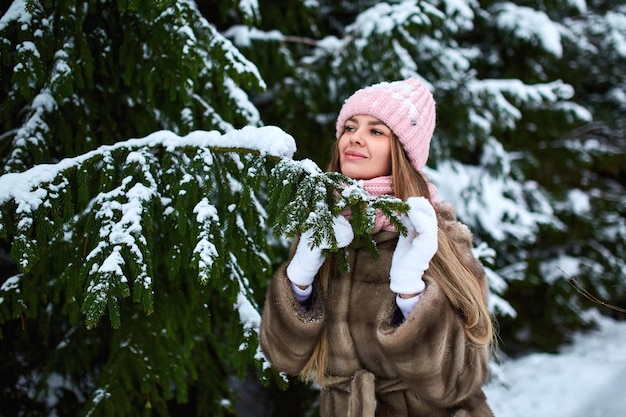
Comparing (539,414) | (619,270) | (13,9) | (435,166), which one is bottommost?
(619,270)

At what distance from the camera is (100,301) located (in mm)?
1993

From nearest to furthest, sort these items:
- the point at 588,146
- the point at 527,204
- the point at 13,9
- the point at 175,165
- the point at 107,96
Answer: the point at 175,165
the point at 13,9
the point at 107,96
the point at 527,204
the point at 588,146

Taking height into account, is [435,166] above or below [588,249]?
above

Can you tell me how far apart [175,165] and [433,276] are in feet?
4.23

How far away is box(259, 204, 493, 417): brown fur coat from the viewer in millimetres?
2059

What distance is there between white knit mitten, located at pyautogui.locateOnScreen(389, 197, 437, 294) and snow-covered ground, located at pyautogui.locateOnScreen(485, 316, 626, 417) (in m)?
3.12

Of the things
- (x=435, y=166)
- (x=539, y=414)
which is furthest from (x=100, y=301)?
(x=539, y=414)

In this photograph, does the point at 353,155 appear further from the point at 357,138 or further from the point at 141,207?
the point at 141,207

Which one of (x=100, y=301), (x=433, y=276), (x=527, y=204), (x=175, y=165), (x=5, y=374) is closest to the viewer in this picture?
(x=100, y=301)

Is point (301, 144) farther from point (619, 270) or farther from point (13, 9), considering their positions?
point (619, 270)

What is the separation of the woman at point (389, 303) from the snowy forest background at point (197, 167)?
0.33 metres

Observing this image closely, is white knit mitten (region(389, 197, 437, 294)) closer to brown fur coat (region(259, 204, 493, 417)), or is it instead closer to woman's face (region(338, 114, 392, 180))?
brown fur coat (region(259, 204, 493, 417))

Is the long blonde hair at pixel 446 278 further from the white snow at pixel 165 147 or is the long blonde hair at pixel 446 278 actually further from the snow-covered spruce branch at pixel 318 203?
the white snow at pixel 165 147

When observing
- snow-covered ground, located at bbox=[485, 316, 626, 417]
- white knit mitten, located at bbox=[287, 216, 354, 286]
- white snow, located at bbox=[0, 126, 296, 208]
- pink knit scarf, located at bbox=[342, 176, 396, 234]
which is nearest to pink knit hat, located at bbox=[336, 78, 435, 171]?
pink knit scarf, located at bbox=[342, 176, 396, 234]
